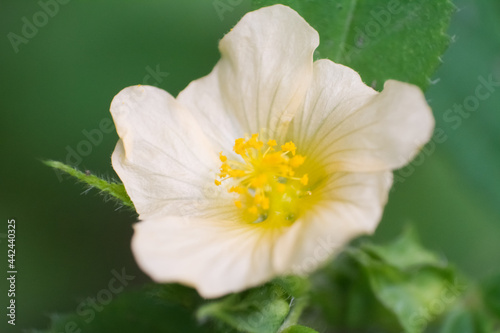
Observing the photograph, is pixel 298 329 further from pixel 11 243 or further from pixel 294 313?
pixel 11 243

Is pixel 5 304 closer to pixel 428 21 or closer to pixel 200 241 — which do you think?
pixel 200 241

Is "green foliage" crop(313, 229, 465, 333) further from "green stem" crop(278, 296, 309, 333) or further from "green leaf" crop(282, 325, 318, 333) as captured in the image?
"green leaf" crop(282, 325, 318, 333)

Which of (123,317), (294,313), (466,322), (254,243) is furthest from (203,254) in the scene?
(466,322)

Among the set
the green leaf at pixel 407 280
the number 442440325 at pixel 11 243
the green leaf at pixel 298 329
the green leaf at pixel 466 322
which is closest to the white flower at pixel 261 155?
the green leaf at pixel 298 329

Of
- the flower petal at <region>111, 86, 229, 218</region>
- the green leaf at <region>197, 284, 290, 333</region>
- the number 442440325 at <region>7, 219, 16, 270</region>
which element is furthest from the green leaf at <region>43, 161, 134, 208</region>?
the number 442440325 at <region>7, 219, 16, 270</region>

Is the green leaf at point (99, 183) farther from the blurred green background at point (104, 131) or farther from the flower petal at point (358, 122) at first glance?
the blurred green background at point (104, 131)
